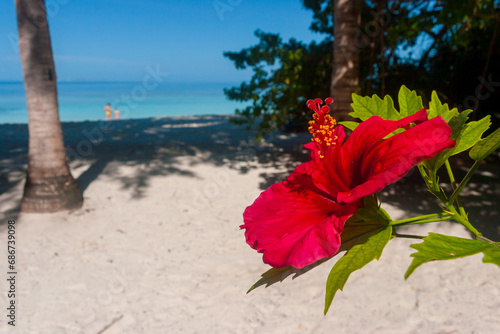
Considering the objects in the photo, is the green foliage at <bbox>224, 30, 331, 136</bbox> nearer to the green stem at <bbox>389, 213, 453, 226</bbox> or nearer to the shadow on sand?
the shadow on sand

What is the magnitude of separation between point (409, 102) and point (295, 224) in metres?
0.28

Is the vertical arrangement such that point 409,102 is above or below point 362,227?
above

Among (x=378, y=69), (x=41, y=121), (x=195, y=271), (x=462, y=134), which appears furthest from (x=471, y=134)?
(x=378, y=69)

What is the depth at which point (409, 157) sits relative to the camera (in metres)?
0.47

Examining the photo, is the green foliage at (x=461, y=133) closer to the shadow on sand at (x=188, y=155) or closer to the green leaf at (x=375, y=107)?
the green leaf at (x=375, y=107)

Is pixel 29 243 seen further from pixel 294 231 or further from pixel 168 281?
pixel 294 231

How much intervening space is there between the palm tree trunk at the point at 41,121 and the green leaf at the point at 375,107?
5271 millimetres

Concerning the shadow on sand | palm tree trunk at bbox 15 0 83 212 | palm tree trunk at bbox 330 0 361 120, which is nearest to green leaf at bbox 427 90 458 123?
the shadow on sand

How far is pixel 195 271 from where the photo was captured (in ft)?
14.0

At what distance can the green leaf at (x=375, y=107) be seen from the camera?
0.66m

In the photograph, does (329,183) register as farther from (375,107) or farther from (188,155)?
(188,155)

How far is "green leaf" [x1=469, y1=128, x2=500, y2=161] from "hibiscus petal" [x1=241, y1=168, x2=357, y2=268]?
222 millimetres

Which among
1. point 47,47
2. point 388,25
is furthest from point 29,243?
point 388,25

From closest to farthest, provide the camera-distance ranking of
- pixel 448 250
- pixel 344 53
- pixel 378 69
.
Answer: pixel 448 250, pixel 344 53, pixel 378 69
